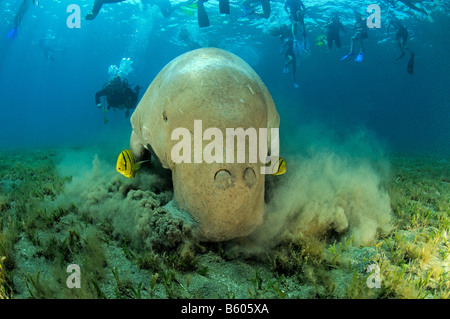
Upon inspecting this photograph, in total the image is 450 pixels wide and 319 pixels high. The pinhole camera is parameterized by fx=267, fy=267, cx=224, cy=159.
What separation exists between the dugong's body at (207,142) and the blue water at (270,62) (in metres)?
10.1

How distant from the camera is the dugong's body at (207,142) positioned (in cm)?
255

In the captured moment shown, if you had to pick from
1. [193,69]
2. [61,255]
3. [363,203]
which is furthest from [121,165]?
[363,203]

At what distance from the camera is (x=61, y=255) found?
2789mm

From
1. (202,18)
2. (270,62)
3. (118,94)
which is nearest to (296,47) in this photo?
(202,18)

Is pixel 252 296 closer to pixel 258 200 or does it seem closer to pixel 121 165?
pixel 258 200

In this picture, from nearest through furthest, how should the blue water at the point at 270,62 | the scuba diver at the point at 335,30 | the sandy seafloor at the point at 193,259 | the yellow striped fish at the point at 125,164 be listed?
the sandy seafloor at the point at 193,259 → the yellow striped fish at the point at 125,164 → the scuba diver at the point at 335,30 → the blue water at the point at 270,62

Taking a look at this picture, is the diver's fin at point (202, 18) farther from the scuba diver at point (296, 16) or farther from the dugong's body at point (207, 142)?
the dugong's body at point (207, 142)

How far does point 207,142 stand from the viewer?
2.62 metres

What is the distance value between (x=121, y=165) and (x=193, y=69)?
1728 mm

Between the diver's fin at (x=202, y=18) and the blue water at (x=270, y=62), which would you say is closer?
the diver's fin at (x=202, y=18)

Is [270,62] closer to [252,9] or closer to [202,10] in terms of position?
[252,9]

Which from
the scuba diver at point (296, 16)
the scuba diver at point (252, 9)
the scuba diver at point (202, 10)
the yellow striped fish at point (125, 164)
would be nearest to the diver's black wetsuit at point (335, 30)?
the scuba diver at point (296, 16)

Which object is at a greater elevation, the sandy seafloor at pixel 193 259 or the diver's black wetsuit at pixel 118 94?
the diver's black wetsuit at pixel 118 94
